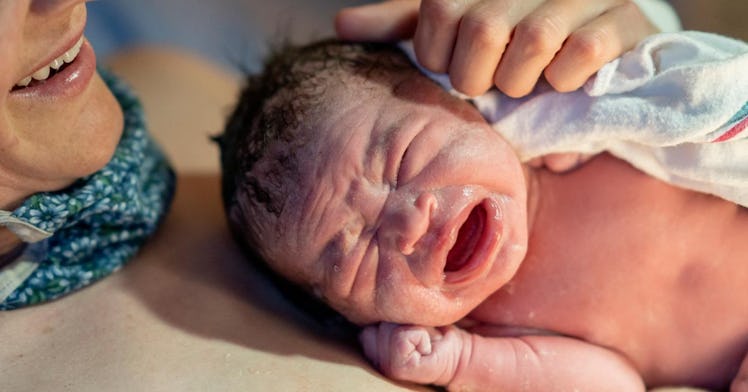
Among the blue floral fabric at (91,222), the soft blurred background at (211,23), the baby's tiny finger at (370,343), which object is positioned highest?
the blue floral fabric at (91,222)

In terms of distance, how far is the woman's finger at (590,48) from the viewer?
42.9 inches

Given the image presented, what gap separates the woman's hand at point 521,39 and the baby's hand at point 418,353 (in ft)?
1.20

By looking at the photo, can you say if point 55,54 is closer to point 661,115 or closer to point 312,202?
point 312,202

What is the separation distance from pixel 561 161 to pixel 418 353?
0.38 m

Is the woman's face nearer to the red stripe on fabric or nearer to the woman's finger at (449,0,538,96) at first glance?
the woman's finger at (449,0,538,96)

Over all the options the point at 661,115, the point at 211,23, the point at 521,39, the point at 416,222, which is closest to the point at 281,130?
the point at 416,222

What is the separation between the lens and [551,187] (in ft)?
4.11

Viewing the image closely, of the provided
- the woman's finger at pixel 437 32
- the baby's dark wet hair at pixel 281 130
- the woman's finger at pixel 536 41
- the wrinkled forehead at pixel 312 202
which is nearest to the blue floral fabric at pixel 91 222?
the baby's dark wet hair at pixel 281 130

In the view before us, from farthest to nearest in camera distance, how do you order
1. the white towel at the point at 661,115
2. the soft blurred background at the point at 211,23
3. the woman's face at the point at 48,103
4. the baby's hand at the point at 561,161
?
the soft blurred background at the point at 211,23, the baby's hand at the point at 561,161, the white towel at the point at 661,115, the woman's face at the point at 48,103

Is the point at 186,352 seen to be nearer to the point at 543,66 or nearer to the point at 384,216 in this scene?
the point at 384,216

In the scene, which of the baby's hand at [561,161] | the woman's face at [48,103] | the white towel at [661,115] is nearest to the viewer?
the woman's face at [48,103]

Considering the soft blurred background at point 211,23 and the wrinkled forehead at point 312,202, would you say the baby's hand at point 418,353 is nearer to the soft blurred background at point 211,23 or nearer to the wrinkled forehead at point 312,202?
the wrinkled forehead at point 312,202

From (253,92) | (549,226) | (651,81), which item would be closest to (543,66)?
(651,81)

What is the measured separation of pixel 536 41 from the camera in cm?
109
